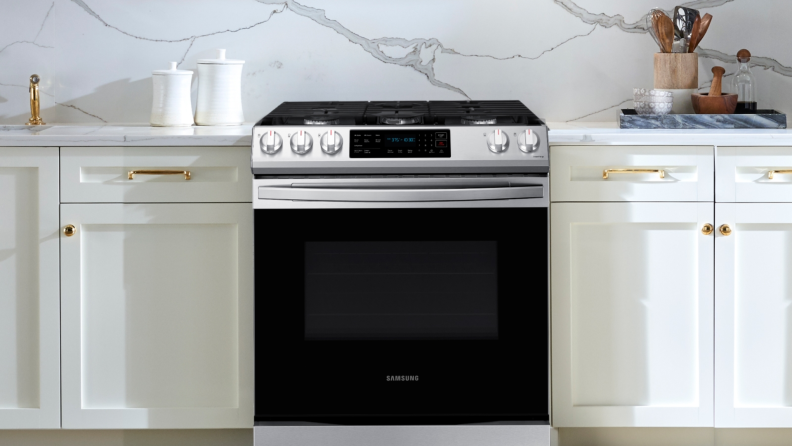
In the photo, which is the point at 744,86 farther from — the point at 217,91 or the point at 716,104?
the point at 217,91

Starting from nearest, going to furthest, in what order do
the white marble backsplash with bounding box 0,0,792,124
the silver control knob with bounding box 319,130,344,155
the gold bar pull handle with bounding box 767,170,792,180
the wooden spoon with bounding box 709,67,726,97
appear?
the silver control knob with bounding box 319,130,344,155 < the gold bar pull handle with bounding box 767,170,792,180 < the wooden spoon with bounding box 709,67,726,97 < the white marble backsplash with bounding box 0,0,792,124

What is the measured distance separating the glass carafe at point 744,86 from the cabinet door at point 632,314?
1.75 feet

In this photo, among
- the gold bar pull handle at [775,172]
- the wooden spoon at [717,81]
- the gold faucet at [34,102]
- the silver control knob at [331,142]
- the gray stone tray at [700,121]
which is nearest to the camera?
the silver control knob at [331,142]

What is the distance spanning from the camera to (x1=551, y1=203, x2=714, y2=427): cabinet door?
2064 mm

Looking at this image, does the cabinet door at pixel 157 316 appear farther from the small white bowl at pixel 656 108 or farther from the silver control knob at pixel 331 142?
the small white bowl at pixel 656 108

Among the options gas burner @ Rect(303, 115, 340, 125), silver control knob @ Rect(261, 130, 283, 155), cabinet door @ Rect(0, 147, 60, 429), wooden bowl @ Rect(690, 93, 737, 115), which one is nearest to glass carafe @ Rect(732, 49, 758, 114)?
wooden bowl @ Rect(690, 93, 737, 115)

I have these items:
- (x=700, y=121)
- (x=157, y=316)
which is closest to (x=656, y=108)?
(x=700, y=121)

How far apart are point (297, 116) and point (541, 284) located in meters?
0.79

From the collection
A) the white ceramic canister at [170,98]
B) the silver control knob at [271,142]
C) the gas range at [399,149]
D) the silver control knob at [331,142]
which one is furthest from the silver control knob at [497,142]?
the white ceramic canister at [170,98]

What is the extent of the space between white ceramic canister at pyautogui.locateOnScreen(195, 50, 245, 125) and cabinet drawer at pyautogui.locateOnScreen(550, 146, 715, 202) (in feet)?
3.41

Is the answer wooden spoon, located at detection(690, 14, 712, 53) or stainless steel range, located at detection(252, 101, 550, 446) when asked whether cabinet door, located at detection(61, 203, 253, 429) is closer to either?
stainless steel range, located at detection(252, 101, 550, 446)

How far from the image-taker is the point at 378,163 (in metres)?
1.93

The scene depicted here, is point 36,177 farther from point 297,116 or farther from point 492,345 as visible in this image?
point 492,345

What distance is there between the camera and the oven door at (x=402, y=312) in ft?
6.41
